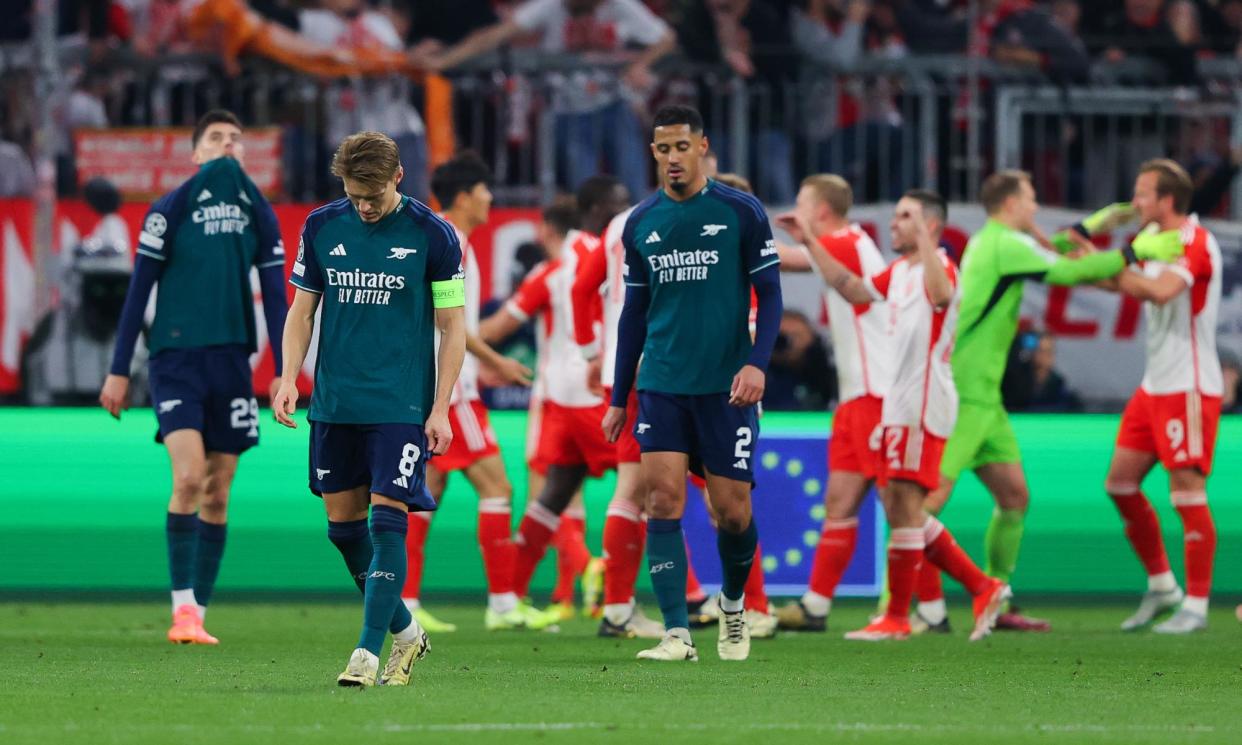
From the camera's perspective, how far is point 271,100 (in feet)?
48.7

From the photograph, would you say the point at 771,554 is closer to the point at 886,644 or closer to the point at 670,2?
the point at 886,644

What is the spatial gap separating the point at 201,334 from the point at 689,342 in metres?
2.47

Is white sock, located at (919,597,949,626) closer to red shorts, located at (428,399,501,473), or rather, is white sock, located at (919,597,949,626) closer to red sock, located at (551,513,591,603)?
red sock, located at (551,513,591,603)

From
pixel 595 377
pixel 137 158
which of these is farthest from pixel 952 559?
pixel 137 158

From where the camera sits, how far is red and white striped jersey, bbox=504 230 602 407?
11695mm

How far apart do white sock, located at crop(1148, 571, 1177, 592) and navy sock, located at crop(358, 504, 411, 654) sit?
577cm

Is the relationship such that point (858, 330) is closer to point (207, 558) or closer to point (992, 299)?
point (992, 299)

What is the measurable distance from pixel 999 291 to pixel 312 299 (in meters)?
5.11

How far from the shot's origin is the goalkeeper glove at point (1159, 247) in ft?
39.2

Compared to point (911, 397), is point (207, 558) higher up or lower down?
lower down

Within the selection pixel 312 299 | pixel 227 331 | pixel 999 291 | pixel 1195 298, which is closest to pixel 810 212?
pixel 999 291

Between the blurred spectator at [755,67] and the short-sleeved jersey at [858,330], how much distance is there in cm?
331

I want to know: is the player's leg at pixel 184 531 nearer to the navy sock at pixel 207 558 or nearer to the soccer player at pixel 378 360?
the navy sock at pixel 207 558

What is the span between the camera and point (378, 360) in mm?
7789
